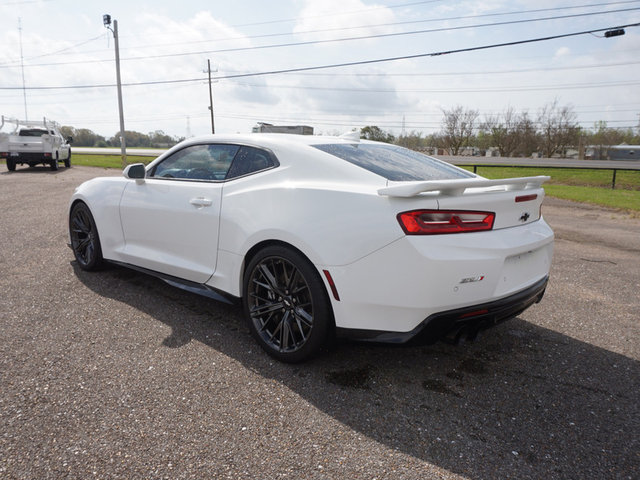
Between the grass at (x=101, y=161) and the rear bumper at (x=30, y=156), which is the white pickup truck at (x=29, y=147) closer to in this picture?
the rear bumper at (x=30, y=156)

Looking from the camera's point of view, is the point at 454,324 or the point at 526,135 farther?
the point at 526,135

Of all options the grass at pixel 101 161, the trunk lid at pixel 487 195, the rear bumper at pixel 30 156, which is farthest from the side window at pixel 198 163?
the grass at pixel 101 161

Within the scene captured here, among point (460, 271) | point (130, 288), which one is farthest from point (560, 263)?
point (130, 288)

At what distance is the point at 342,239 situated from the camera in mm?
2688

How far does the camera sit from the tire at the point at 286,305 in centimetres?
284

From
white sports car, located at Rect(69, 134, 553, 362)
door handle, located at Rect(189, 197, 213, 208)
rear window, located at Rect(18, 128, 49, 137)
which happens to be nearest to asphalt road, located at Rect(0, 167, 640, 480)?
white sports car, located at Rect(69, 134, 553, 362)

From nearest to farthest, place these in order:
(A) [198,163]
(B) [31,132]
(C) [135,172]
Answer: (A) [198,163] < (C) [135,172] < (B) [31,132]

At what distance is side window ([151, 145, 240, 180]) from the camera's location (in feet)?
11.8

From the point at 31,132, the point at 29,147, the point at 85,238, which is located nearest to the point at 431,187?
the point at 85,238

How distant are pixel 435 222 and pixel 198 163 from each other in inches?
85.5

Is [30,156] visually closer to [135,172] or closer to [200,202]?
[135,172]

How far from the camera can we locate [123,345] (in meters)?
3.32

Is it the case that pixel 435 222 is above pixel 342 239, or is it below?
above

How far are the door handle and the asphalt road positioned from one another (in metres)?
0.97
